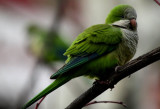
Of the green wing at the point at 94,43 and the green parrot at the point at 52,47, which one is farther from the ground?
the green wing at the point at 94,43

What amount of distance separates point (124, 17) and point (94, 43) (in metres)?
0.61

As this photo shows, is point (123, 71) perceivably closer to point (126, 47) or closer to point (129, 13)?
point (126, 47)

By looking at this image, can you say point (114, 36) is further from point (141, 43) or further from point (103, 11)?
point (103, 11)

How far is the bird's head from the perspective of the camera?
3.34 m

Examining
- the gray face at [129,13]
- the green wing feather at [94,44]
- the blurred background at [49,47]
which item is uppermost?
the gray face at [129,13]

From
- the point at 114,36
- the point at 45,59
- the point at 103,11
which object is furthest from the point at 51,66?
the point at 103,11

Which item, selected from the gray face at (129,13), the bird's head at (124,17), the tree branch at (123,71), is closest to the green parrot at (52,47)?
the bird's head at (124,17)

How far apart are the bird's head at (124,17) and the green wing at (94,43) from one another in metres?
0.23

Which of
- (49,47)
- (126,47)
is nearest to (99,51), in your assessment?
(126,47)

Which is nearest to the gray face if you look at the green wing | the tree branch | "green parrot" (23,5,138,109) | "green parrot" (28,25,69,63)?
"green parrot" (23,5,138,109)

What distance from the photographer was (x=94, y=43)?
302 centimetres

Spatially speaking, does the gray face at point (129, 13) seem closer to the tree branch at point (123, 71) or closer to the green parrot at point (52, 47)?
the green parrot at point (52, 47)

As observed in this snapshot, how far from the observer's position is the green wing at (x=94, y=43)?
292cm

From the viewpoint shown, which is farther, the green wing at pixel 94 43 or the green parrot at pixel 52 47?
the green parrot at pixel 52 47
